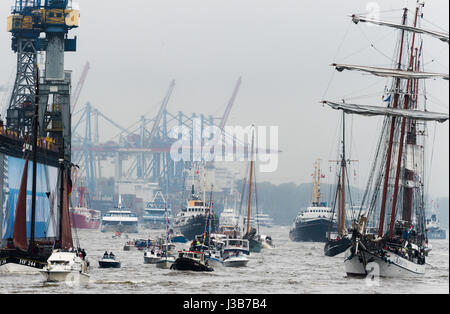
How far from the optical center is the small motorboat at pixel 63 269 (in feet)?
213

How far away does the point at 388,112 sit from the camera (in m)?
80.9

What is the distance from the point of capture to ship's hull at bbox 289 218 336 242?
17975 centimetres

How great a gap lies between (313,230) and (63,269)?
390 feet

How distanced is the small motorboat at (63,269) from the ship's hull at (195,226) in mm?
84076

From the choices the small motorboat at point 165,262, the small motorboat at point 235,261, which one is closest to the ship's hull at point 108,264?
the small motorboat at point 165,262

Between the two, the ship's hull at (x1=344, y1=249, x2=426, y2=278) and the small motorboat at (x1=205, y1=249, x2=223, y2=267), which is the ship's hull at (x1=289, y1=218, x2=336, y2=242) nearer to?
the small motorboat at (x1=205, y1=249, x2=223, y2=267)

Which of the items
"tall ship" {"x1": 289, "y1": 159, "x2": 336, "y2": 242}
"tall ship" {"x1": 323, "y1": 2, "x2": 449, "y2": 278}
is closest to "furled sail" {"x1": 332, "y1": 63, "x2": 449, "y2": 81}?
"tall ship" {"x1": 323, "y1": 2, "x2": 449, "y2": 278}

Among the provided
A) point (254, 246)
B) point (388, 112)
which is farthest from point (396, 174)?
point (254, 246)

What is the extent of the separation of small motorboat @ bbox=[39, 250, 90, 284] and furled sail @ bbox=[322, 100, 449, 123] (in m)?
26.4

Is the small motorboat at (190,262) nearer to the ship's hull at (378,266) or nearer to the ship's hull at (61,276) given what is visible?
the ship's hull at (378,266)

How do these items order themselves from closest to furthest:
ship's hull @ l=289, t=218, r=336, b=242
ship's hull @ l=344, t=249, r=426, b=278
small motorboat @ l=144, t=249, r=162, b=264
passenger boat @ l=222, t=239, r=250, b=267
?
ship's hull @ l=344, t=249, r=426, b=278, passenger boat @ l=222, t=239, r=250, b=267, small motorboat @ l=144, t=249, r=162, b=264, ship's hull @ l=289, t=218, r=336, b=242

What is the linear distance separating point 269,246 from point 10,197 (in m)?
58.0
